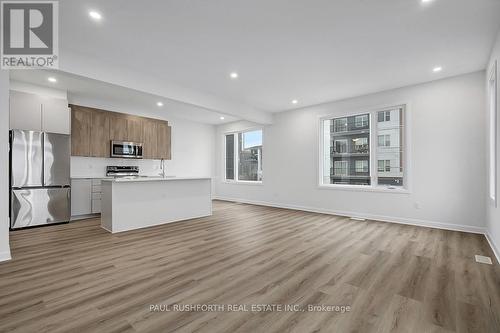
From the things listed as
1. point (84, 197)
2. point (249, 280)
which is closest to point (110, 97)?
point (84, 197)

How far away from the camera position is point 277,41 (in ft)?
10.5

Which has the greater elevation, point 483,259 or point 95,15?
point 95,15

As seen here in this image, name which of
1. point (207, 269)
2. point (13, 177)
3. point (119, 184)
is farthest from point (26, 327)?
point (13, 177)

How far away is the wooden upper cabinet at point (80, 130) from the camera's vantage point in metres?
5.33

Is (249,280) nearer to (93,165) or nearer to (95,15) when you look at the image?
(95,15)

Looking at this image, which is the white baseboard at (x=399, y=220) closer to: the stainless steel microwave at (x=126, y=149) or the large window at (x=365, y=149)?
the large window at (x=365, y=149)

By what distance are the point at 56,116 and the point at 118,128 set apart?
1.37 metres

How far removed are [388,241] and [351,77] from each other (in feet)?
9.82

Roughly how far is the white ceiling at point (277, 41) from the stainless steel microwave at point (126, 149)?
8.08 ft

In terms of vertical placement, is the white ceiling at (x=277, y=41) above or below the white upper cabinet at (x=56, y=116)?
above

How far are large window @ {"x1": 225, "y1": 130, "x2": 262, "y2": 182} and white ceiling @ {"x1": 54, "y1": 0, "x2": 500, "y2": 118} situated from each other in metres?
3.36

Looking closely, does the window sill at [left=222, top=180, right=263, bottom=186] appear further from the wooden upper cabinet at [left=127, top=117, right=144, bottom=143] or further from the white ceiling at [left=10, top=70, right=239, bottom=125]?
the wooden upper cabinet at [left=127, top=117, right=144, bottom=143]

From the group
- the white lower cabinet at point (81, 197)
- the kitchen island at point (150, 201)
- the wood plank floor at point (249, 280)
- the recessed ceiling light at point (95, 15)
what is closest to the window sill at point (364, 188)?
the wood plank floor at point (249, 280)

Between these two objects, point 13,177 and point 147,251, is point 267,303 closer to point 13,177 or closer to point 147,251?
point 147,251
